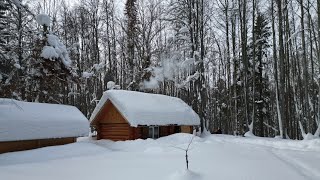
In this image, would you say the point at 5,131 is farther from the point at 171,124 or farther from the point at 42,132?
the point at 171,124

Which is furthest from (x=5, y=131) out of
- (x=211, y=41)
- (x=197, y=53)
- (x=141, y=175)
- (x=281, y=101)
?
(x=211, y=41)

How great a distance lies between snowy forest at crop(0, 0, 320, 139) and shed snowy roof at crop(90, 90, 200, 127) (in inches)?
91.9

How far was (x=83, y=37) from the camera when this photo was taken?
128ft

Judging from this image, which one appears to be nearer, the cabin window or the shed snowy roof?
the shed snowy roof

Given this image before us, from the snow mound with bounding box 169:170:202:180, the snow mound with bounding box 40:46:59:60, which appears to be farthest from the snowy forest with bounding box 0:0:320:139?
the snow mound with bounding box 169:170:202:180

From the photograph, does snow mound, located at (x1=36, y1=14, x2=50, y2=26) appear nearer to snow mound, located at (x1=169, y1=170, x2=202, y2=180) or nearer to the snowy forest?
the snowy forest

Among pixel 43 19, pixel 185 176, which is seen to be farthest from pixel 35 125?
pixel 185 176

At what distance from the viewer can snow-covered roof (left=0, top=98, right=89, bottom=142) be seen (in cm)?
1772

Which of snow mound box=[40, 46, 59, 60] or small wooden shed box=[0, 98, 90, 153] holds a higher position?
snow mound box=[40, 46, 59, 60]

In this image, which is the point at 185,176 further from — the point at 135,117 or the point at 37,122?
the point at 135,117

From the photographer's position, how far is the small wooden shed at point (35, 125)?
17.8 meters

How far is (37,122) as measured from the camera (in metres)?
19.2

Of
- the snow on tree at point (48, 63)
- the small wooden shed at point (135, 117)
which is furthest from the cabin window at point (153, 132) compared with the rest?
the snow on tree at point (48, 63)

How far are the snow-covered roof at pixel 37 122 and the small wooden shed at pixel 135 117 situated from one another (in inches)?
95.0
